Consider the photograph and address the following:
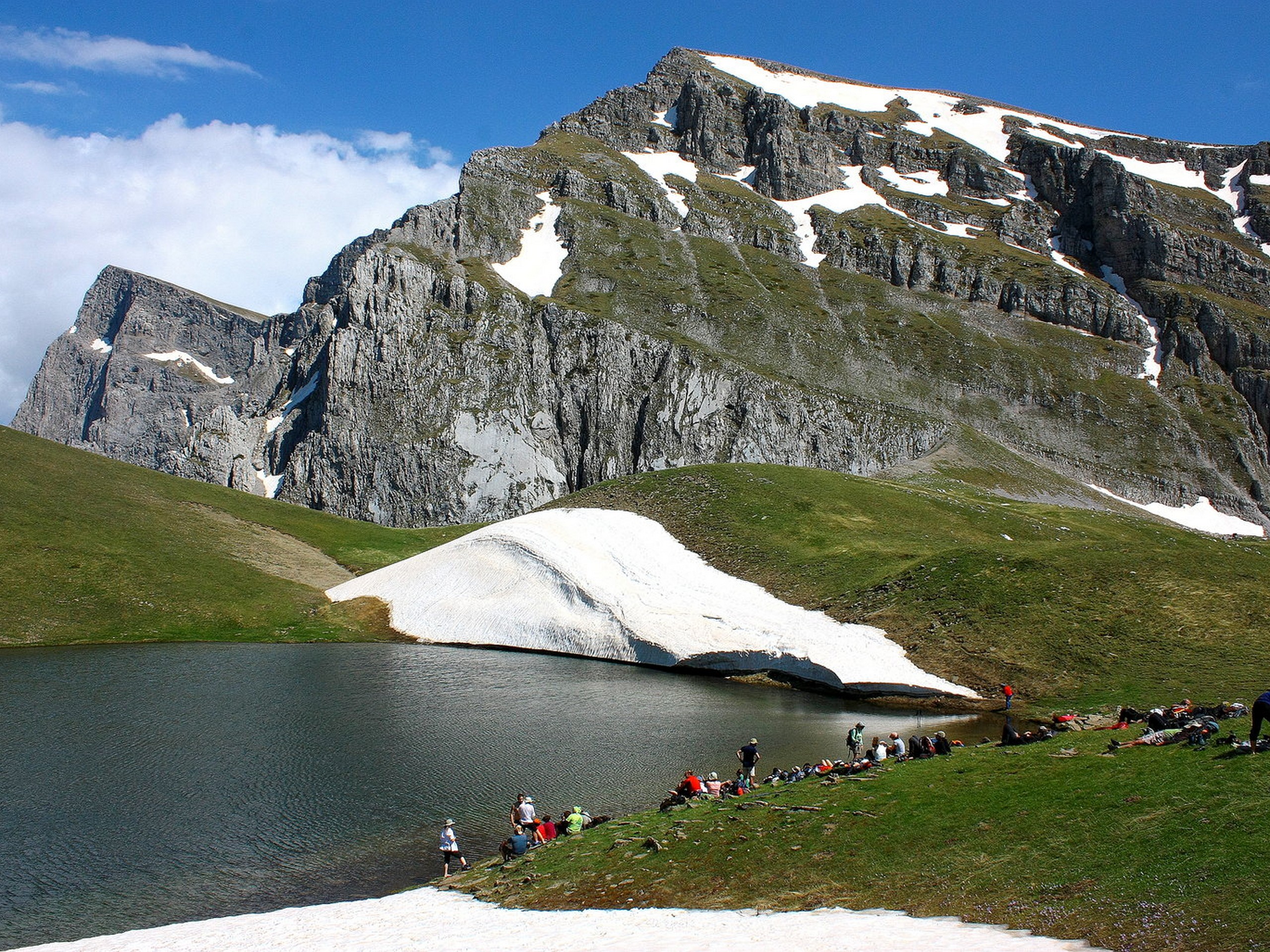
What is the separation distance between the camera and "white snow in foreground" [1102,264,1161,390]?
6796 inches

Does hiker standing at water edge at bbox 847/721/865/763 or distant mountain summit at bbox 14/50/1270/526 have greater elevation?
distant mountain summit at bbox 14/50/1270/526

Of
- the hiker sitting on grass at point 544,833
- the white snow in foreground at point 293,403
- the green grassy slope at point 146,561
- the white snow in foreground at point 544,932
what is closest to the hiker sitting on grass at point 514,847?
the hiker sitting on grass at point 544,833

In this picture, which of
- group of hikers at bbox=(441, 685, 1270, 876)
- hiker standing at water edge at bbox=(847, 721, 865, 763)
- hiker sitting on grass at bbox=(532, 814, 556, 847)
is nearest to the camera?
group of hikers at bbox=(441, 685, 1270, 876)

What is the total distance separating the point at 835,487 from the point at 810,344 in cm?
9661

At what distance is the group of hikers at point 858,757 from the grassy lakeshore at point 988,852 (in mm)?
727

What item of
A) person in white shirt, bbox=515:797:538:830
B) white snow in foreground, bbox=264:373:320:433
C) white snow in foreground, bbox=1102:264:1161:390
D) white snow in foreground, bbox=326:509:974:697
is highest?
white snow in foreground, bbox=1102:264:1161:390

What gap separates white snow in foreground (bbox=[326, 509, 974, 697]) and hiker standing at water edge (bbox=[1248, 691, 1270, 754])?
77.7 ft

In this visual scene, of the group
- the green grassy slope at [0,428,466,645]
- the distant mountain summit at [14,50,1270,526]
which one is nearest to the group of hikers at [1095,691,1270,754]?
the green grassy slope at [0,428,466,645]

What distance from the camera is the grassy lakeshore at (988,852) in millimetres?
12961

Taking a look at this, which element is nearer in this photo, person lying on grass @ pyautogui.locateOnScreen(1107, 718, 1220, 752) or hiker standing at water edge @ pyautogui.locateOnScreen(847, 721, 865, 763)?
person lying on grass @ pyautogui.locateOnScreen(1107, 718, 1220, 752)

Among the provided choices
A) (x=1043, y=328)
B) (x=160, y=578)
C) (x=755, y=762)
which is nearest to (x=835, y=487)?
(x=755, y=762)

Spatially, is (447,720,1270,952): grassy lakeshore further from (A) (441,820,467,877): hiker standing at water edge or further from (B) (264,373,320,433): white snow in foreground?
(B) (264,373,320,433): white snow in foreground

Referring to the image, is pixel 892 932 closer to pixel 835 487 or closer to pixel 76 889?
pixel 76 889

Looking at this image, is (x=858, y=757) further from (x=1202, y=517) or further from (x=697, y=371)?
(x=1202, y=517)
